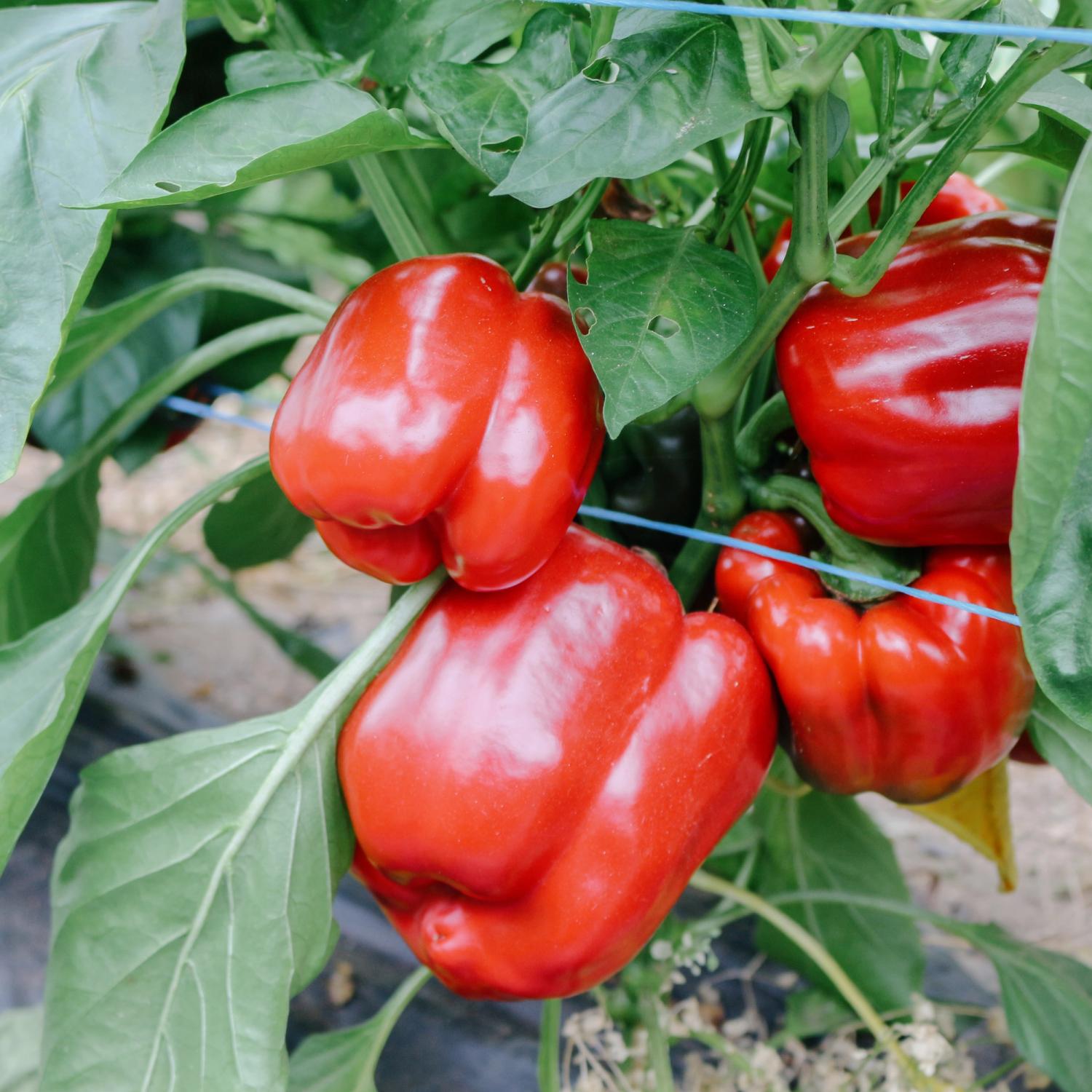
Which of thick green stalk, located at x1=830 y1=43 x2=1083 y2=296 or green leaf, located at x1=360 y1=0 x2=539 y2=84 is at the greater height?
green leaf, located at x1=360 y1=0 x2=539 y2=84

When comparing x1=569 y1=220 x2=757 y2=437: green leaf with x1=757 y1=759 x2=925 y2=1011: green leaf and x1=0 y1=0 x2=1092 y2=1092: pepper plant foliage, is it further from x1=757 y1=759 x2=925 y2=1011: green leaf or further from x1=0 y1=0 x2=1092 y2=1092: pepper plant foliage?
x1=757 y1=759 x2=925 y2=1011: green leaf

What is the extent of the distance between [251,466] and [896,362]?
396mm

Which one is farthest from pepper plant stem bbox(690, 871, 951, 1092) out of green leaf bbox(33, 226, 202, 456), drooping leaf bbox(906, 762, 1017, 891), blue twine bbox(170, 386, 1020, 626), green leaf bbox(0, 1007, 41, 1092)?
green leaf bbox(33, 226, 202, 456)

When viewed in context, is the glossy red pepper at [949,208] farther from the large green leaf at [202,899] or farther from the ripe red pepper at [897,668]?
the large green leaf at [202,899]

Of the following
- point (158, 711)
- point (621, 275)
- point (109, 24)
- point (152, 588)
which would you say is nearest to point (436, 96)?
point (621, 275)

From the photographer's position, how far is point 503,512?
1.61 feet

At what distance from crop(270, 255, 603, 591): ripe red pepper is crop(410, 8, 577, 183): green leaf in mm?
60

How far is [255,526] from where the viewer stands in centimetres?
89

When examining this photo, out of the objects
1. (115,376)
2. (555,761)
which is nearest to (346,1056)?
(555,761)

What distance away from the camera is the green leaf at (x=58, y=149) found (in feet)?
1.61

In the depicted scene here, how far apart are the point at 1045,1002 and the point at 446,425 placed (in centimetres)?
59

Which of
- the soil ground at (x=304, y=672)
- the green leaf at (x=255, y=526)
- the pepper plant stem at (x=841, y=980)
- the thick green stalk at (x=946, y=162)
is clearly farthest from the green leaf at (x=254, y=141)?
the soil ground at (x=304, y=672)

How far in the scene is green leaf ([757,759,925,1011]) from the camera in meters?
0.84

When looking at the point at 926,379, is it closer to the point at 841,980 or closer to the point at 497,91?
the point at 497,91
